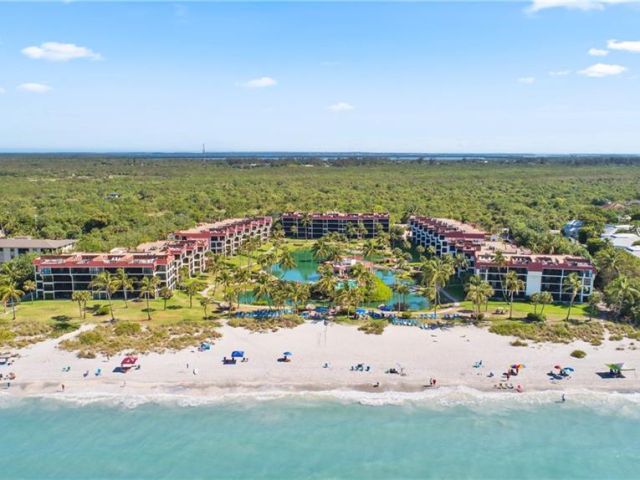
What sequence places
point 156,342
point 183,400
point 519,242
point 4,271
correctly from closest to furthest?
point 183,400 → point 156,342 → point 4,271 → point 519,242

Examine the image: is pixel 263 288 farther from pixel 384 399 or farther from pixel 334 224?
pixel 334 224

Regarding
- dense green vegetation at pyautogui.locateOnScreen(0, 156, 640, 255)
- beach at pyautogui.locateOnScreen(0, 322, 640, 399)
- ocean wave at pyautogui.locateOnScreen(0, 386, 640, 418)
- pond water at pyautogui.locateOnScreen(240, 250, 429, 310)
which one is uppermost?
dense green vegetation at pyautogui.locateOnScreen(0, 156, 640, 255)

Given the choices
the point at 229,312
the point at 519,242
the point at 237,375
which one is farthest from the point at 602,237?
the point at 237,375

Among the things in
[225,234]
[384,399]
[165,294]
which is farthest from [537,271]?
[225,234]

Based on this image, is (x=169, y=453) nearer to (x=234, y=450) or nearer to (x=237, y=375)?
(x=234, y=450)

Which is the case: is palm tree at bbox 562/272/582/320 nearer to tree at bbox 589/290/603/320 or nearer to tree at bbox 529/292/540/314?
tree at bbox 589/290/603/320

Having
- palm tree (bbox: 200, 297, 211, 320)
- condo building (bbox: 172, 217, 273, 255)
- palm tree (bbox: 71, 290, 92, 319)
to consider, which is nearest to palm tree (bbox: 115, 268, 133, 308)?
palm tree (bbox: 71, 290, 92, 319)
